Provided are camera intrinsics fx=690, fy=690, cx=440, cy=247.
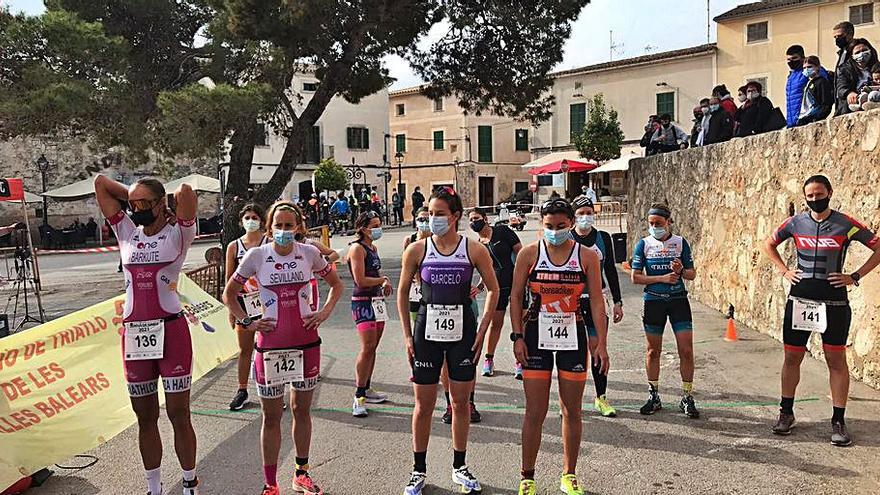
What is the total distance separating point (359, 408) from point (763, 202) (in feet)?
20.6

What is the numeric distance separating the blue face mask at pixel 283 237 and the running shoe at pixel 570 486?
2.34 m

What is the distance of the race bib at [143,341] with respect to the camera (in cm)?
419

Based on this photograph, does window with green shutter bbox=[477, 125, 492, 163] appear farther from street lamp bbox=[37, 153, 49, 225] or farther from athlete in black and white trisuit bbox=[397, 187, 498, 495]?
athlete in black and white trisuit bbox=[397, 187, 498, 495]

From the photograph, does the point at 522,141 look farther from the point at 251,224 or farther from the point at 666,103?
the point at 251,224

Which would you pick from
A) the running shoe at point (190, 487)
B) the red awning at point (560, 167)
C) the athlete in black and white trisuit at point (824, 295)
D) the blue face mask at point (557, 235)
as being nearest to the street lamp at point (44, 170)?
the red awning at point (560, 167)

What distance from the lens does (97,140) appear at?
17281 millimetres

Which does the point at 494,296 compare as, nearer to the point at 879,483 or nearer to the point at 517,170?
the point at 879,483

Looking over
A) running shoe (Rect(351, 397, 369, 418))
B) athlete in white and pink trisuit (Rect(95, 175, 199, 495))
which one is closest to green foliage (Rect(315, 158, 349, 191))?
running shoe (Rect(351, 397, 369, 418))

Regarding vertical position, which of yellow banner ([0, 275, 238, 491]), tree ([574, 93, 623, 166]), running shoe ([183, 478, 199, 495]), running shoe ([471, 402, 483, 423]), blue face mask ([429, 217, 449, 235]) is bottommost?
running shoe ([471, 402, 483, 423])

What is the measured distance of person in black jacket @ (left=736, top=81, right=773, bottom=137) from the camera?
10.5 metres

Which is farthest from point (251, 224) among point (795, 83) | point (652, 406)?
point (795, 83)

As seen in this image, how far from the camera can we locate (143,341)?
13.8ft

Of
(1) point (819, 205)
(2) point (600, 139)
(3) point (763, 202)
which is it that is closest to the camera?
(1) point (819, 205)

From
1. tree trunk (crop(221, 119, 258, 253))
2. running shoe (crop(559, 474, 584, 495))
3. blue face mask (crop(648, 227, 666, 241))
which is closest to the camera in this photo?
running shoe (crop(559, 474, 584, 495))
